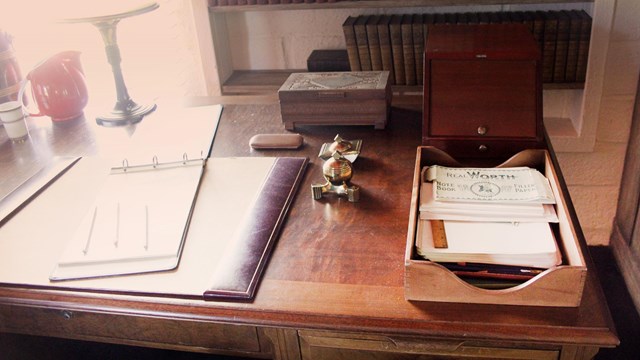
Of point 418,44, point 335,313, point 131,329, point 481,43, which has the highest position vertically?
point 481,43

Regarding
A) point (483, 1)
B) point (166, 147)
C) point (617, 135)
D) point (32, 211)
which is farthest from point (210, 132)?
point (617, 135)

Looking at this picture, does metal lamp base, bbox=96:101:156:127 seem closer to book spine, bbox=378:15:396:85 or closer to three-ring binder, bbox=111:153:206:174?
three-ring binder, bbox=111:153:206:174

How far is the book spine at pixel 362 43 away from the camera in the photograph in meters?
1.99

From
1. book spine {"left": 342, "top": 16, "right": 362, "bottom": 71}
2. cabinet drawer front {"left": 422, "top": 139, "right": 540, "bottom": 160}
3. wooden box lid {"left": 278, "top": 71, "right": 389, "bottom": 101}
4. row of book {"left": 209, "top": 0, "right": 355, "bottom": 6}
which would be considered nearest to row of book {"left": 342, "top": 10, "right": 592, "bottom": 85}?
book spine {"left": 342, "top": 16, "right": 362, "bottom": 71}

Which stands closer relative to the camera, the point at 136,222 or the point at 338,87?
the point at 136,222

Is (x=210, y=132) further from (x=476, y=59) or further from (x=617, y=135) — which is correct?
(x=617, y=135)

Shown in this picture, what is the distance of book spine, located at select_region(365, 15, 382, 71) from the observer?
6.50 feet

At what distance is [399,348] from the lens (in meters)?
0.99

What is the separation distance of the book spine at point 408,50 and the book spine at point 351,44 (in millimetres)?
153

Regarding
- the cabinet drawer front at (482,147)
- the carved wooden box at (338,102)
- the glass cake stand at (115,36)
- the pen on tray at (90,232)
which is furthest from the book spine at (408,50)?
the pen on tray at (90,232)

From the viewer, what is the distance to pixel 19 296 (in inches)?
41.3

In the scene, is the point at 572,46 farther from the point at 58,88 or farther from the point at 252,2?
the point at 58,88

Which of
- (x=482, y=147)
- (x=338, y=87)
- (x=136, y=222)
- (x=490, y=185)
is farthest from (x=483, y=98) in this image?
(x=136, y=222)

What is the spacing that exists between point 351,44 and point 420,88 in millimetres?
269
